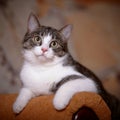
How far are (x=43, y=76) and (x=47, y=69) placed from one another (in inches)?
1.6

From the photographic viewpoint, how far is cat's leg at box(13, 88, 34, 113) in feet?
3.30

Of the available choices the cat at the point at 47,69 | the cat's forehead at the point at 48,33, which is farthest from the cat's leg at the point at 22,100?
the cat's forehead at the point at 48,33

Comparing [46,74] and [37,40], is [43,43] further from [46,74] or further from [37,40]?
[46,74]

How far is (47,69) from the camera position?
1.13 metres

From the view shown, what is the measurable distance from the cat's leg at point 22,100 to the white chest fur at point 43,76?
0.10ft

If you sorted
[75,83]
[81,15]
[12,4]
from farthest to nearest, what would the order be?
[81,15] < [12,4] < [75,83]

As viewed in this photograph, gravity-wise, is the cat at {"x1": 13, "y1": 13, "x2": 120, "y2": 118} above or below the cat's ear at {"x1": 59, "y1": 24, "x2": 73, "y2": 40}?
below

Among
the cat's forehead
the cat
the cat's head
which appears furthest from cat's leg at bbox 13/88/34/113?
the cat's forehead

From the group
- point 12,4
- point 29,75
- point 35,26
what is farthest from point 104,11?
point 29,75

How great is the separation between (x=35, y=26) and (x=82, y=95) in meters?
0.42

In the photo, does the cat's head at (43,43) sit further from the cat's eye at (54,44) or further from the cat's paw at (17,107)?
the cat's paw at (17,107)

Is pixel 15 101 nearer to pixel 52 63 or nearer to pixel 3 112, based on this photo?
pixel 3 112

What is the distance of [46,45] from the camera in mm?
1052

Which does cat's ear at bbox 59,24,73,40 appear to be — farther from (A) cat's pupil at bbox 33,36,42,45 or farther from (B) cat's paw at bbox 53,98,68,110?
(B) cat's paw at bbox 53,98,68,110
